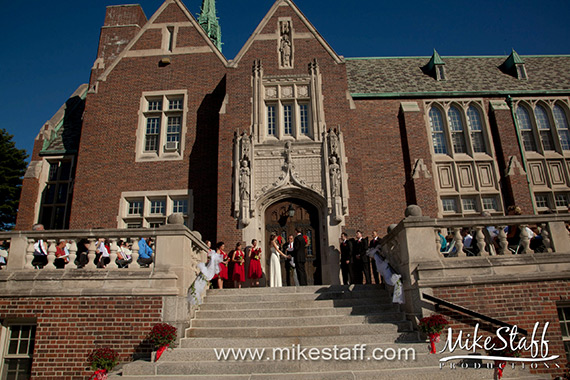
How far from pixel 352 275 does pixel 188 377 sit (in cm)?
601

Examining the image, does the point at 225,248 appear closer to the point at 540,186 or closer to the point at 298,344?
the point at 298,344

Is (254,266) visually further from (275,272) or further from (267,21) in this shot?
(267,21)

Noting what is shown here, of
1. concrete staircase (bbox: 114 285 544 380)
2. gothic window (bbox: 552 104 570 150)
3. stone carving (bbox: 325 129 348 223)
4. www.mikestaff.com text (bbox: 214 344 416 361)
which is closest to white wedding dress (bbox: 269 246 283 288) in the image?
concrete staircase (bbox: 114 285 544 380)

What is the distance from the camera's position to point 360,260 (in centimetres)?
1093

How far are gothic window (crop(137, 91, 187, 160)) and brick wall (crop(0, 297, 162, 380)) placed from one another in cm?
839

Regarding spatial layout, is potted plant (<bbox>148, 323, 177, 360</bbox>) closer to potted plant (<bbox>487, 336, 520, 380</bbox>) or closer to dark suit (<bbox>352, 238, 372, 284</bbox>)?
potted plant (<bbox>487, 336, 520, 380</bbox>)

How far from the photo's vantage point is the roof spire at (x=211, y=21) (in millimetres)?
48250

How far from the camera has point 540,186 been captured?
1570 centimetres

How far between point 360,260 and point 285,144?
5.29 meters

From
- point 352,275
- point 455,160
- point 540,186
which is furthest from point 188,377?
point 540,186

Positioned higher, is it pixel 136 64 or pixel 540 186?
pixel 136 64

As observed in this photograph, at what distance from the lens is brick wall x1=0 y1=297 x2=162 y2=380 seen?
24.6 ft

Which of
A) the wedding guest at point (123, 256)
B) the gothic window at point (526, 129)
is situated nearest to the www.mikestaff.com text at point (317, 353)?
the wedding guest at point (123, 256)

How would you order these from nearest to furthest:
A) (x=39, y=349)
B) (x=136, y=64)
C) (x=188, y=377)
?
(x=188, y=377) → (x=39, y=349) → (x=136, y=64)
